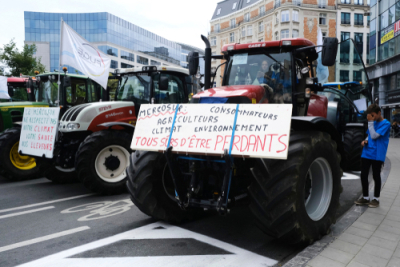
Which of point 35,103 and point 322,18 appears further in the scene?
point 322,18

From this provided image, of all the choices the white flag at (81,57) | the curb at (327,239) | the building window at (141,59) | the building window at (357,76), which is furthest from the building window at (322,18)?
the curb at (327,239)

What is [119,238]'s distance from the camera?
13.4 ft

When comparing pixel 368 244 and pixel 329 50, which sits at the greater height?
pixel 329 50

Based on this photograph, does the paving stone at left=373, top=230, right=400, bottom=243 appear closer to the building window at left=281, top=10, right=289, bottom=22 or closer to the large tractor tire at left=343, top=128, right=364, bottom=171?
the large tractor tire at left=343, top=128, right=364, bottom=171

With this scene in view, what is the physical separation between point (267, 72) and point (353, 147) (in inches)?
185

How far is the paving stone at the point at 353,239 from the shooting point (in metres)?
3.81

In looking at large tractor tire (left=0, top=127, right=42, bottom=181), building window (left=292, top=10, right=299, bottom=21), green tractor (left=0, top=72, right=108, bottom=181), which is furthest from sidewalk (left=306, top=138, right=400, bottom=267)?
building window (left=292, top=10, right=299, bottom=21)

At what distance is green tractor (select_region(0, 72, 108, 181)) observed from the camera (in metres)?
7.84

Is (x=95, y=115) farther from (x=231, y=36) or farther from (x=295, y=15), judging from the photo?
(x=231, y=36)

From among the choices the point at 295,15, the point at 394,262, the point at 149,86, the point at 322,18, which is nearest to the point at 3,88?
the point at 149,86

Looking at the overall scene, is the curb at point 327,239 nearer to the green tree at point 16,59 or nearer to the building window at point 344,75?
the building window at point 344,75

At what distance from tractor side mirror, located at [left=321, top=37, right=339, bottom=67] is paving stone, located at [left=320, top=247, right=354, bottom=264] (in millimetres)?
2494

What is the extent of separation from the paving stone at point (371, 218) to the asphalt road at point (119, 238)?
1.17 ft

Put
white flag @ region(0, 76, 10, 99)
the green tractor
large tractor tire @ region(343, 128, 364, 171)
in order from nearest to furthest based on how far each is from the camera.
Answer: the green tractor, large tractor tire @ region(343, 128, 364, 171), white flag @ region(0, 76, 10, 99)
